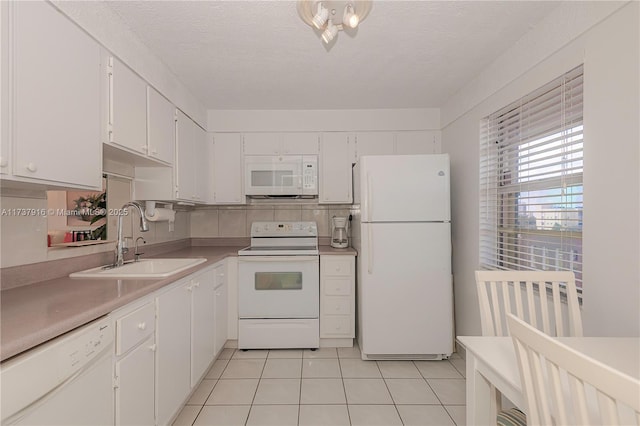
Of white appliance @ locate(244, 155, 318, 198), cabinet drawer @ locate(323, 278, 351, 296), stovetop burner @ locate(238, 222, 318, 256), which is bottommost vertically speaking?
cabinet drawer @ locate(323, 278, 351, 296)

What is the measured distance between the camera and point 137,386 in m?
1.40

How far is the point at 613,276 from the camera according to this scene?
1301mm

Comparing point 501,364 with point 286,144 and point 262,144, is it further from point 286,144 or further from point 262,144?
point 262,144

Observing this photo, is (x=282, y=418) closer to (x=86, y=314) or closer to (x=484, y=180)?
(x=86, y=314)

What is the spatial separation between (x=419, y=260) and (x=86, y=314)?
7.24ft

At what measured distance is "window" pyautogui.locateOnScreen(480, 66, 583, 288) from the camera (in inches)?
60.9

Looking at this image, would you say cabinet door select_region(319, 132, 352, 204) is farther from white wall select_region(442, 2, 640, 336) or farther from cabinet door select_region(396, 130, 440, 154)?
white wall select_region(442, 2, 640, 336)

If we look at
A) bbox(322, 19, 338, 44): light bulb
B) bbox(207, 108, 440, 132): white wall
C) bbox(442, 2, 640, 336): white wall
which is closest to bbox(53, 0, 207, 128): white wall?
bbox(207, 108, 440, 132): white wall

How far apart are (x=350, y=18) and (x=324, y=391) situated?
2.28 m

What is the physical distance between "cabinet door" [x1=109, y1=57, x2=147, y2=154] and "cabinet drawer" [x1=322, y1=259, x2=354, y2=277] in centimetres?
174

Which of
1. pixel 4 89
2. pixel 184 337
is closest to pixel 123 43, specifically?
pixel 4 89

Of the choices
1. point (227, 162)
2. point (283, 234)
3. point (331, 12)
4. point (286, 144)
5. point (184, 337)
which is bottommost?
point (184, 337)

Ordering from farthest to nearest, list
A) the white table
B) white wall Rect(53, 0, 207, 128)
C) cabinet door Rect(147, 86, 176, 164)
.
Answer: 1. cabinet door Rect(147, 86, 176, 164)
2. white wall Rect(53, 0, 207, 128)
3. the white table

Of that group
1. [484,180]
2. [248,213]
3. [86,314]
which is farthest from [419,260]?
[86,314]
